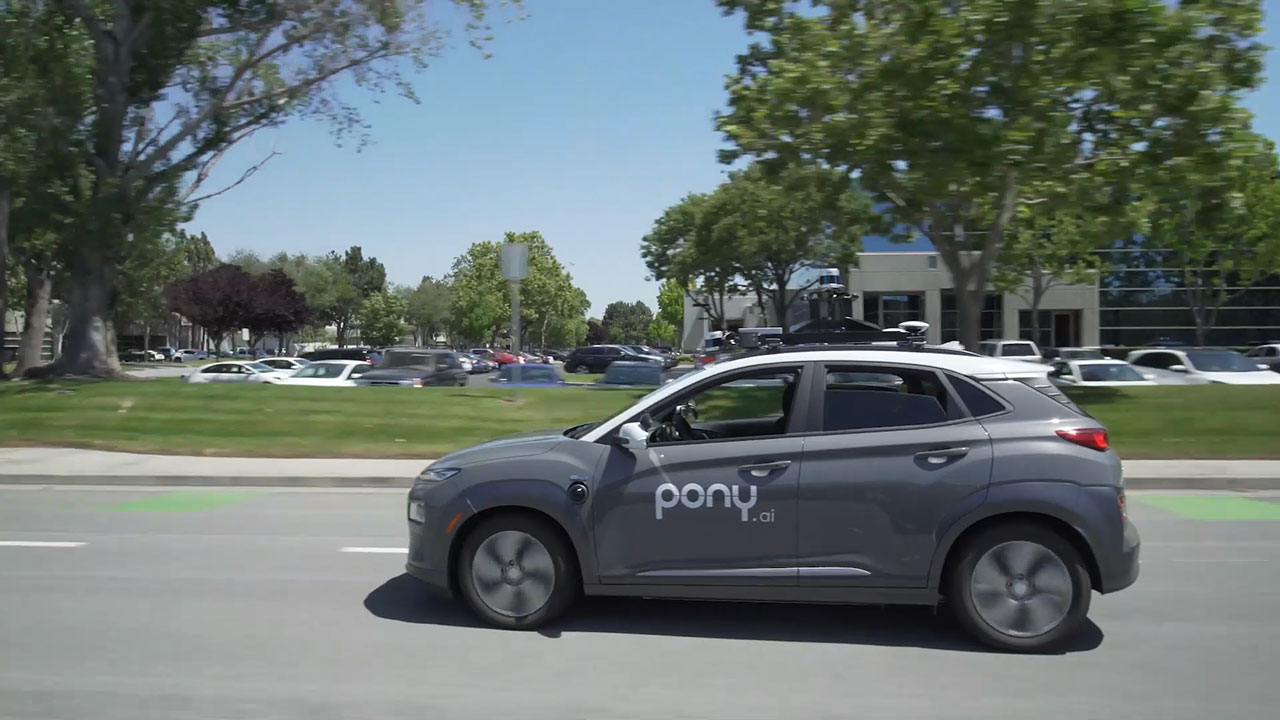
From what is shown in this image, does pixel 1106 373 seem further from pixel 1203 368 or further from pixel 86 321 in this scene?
pixel 86 321

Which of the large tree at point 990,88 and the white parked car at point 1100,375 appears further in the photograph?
the white parked car at point 1100,375

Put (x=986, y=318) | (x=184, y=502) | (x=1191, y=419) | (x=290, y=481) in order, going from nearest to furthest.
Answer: (x=184, y=502), (x=290, y=481), (x=1191, y=419), (x=986, y=318)

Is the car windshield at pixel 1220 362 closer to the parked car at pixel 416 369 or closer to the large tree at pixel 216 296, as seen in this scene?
the parked car at pixel 416 369

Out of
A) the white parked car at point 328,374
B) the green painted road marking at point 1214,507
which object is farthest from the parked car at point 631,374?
the green painted road marking at point 1214,507

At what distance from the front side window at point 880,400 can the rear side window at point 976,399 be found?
3.4 inches

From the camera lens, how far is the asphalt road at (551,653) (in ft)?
16.4

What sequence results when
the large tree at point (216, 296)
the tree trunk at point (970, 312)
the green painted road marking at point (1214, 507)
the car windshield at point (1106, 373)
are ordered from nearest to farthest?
1. the green painted road marking at point (1214, 507)
2. the tree trunk at point (970, 312)
3. the car windshield at point (1106, 373)
4. the large tree at point (216, 296)

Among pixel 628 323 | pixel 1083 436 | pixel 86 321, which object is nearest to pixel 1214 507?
pixel 1083 436

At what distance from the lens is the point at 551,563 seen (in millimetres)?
6008

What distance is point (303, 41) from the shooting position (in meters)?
24.6

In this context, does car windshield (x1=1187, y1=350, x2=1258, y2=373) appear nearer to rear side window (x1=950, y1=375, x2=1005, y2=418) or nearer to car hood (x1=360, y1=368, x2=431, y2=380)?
car hood (x1=360, y1=368, x2=431, y2=380)

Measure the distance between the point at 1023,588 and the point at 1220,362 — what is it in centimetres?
2334

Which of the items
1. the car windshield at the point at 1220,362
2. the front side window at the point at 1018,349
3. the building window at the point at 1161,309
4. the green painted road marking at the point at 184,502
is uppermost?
the building window at the point at 1161,309

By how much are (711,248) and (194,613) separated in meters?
37.5
